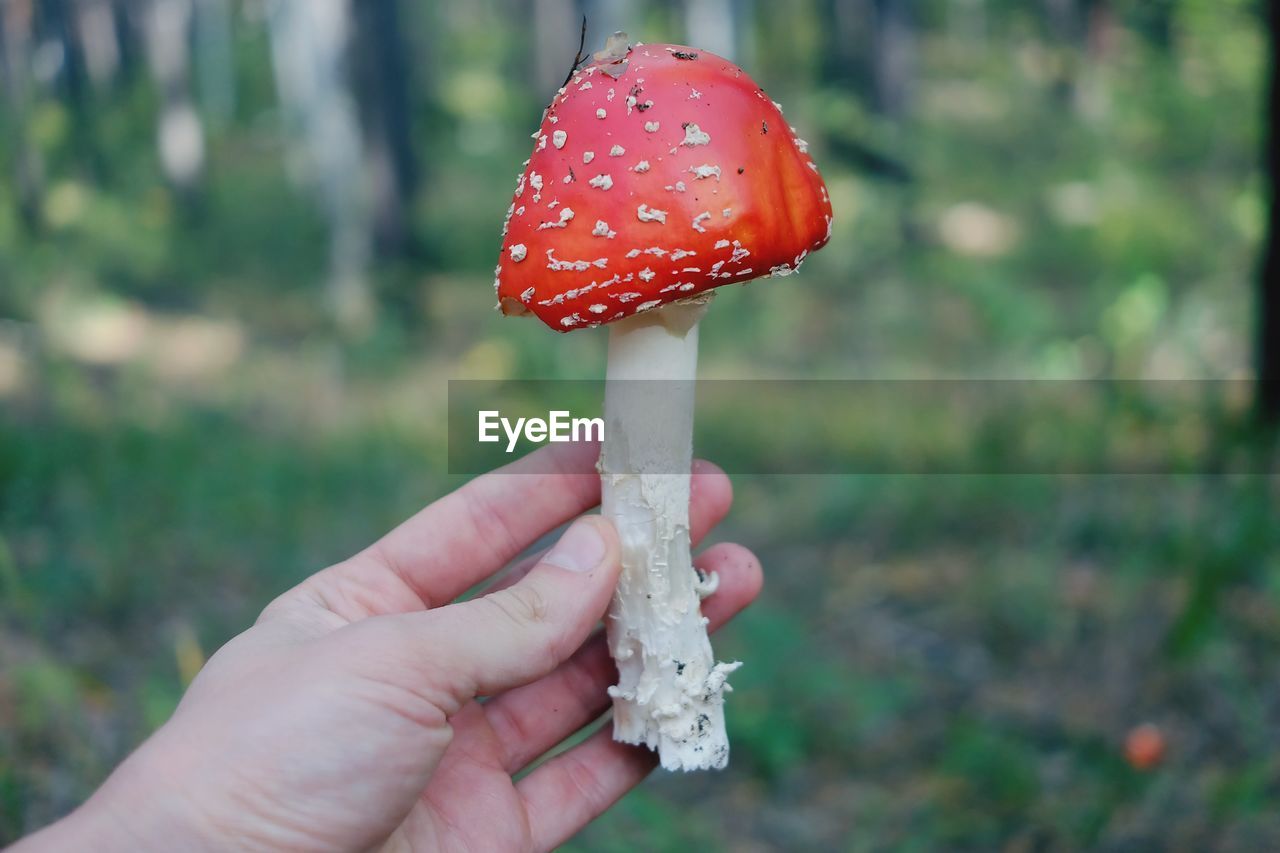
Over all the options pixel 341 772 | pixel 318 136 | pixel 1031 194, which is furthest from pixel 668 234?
pixel 1031 194

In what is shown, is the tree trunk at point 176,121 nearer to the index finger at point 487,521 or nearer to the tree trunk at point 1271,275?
the index finger at point 487,521

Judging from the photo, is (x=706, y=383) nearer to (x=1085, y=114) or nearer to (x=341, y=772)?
(x=341, y=772)

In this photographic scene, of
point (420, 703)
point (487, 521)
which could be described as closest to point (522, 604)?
point (420, 703)

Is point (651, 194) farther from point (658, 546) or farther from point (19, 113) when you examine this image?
point (19, 113)

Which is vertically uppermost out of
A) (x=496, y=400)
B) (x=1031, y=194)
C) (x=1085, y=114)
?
(x=1085, y=114)

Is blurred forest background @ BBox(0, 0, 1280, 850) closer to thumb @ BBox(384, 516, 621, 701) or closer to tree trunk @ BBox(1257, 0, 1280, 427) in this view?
tree trunk @ BBox(1257, 0, 1280, 427)

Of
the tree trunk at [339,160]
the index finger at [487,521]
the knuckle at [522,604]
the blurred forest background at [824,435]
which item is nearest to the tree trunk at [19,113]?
the blurred forest background at [824,435]

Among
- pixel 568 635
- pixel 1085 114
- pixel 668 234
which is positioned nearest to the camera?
pixel 668 234
